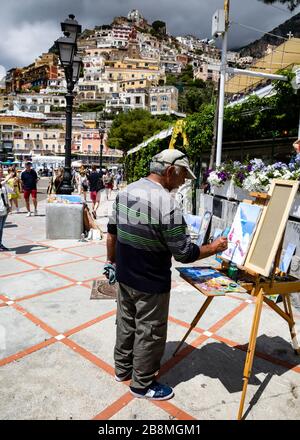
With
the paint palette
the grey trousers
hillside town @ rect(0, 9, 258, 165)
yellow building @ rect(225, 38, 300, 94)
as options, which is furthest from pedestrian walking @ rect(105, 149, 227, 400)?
hillside town @ rect(0, 9, 258, 165)

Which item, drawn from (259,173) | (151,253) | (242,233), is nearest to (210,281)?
(242,233)

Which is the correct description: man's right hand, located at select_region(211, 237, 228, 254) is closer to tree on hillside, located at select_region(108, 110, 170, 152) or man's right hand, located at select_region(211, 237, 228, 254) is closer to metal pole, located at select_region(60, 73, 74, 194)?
metal pole, located at select_region(60, 73, 74, 194)

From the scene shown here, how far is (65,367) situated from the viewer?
9.08ft

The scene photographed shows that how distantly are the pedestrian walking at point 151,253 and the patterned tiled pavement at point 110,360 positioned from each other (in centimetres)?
28

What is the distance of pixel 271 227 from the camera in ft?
7.89

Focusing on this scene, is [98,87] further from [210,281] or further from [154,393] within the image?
[154,393]

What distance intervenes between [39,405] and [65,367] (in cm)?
47

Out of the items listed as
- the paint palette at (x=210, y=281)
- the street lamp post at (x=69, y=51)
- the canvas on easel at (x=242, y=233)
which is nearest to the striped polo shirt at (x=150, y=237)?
the paint palette at (x=210, y=281)

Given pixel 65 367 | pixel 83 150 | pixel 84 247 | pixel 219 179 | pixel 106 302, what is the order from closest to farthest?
pixel 65 367 → pixel 106 302 → pixel 219 179 → pixel 84 247 → pixel 83 150

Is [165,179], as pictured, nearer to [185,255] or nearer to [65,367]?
[185,255]

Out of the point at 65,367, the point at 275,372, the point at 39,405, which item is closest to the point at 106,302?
the point at 65,367

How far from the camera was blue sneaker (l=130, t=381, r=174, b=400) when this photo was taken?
93.7 inches

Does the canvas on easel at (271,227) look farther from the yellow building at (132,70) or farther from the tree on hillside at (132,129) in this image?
the yellow building at (132,70)

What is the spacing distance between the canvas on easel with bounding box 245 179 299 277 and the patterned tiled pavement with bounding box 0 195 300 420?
1008 millimetres
